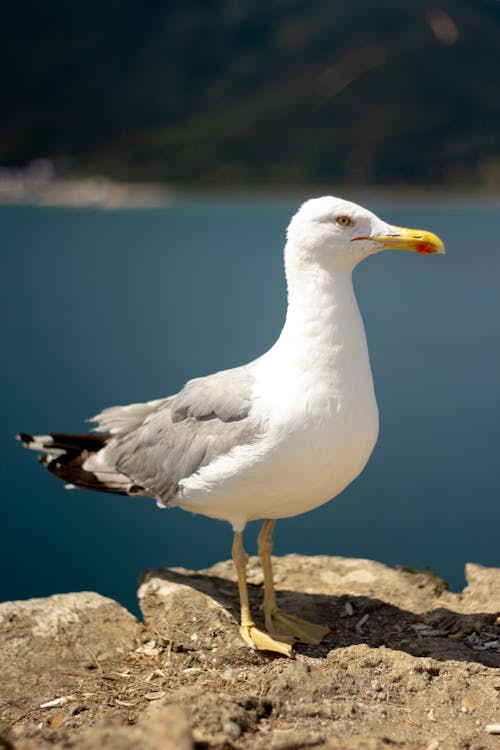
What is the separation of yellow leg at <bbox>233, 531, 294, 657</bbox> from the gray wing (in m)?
0.43

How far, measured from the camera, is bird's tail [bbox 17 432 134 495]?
453 centimetres

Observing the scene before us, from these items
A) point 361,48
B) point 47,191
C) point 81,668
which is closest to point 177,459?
point 81,668

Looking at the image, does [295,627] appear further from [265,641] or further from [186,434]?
[186,434]

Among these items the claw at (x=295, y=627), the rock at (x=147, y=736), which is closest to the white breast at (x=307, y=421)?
the claw at (x=295, y=627)

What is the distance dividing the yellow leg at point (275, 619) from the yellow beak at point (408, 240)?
1.55 m

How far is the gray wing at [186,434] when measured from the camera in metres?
3.88

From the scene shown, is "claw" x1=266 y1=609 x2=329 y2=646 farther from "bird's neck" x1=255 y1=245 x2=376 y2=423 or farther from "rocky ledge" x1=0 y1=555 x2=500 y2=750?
"bird's neck" x1=255 y1=245 x2=376 y2=423

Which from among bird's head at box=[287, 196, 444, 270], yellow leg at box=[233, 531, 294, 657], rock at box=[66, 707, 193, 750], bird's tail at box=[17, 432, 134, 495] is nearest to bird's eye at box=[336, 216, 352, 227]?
bird's head at box=[287, 196, 444, 270]

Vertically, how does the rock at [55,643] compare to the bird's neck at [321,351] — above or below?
below

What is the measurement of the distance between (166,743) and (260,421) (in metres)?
1.67

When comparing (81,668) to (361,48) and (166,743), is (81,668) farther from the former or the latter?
(361,48)

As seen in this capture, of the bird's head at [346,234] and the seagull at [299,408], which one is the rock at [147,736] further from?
the bird's head at [346,234]

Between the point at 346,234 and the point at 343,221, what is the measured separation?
6 cm

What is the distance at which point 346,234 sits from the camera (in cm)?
373
